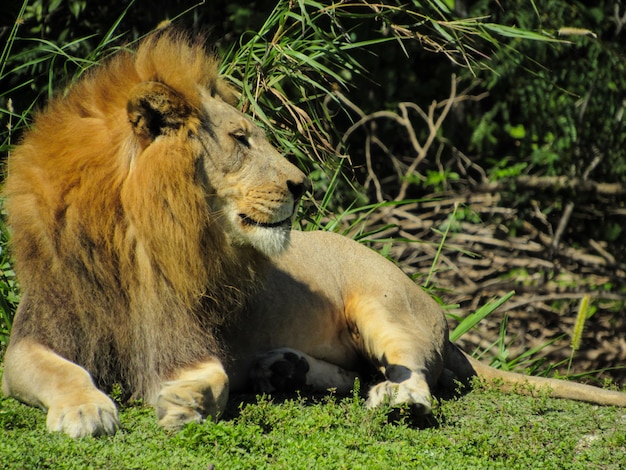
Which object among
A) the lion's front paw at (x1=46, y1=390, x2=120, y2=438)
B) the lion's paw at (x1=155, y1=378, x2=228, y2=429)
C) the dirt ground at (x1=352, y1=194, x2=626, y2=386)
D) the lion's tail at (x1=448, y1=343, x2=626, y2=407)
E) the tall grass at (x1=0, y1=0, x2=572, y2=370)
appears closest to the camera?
the lion's front paw at (x1=46, y1=390, x2=120, y2=438)

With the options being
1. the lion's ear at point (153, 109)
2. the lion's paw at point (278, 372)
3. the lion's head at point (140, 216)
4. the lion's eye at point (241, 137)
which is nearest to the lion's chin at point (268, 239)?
the lion's head at point (140, 216)

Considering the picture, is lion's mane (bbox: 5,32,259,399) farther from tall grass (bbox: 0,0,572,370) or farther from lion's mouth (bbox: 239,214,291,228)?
tall grass (bbox: 0,0,572,370)

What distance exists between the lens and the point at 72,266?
3.42m

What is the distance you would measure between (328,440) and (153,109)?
137cm

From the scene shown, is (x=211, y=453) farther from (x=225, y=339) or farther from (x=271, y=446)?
(x=225, y=339)

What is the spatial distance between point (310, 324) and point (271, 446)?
1.25 metres

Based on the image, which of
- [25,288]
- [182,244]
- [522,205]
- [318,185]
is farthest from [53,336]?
[522,205]

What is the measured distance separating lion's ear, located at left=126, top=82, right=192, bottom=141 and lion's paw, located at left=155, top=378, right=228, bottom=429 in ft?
3.07


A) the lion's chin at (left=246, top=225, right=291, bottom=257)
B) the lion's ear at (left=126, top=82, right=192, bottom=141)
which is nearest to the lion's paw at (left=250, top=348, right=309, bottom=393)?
the lion's chin at (left=246, top=225, right=291, bottom=257)

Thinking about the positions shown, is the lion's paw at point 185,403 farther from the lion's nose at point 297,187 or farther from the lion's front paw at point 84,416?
the lion's nose at point 297,187

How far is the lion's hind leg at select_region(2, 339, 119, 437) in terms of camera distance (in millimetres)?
2977

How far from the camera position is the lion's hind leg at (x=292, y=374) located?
3.92m

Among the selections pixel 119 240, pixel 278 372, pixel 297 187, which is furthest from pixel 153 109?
pixel 278 372

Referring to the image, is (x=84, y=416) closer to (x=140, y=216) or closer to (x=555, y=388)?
(x=140, y=216)
